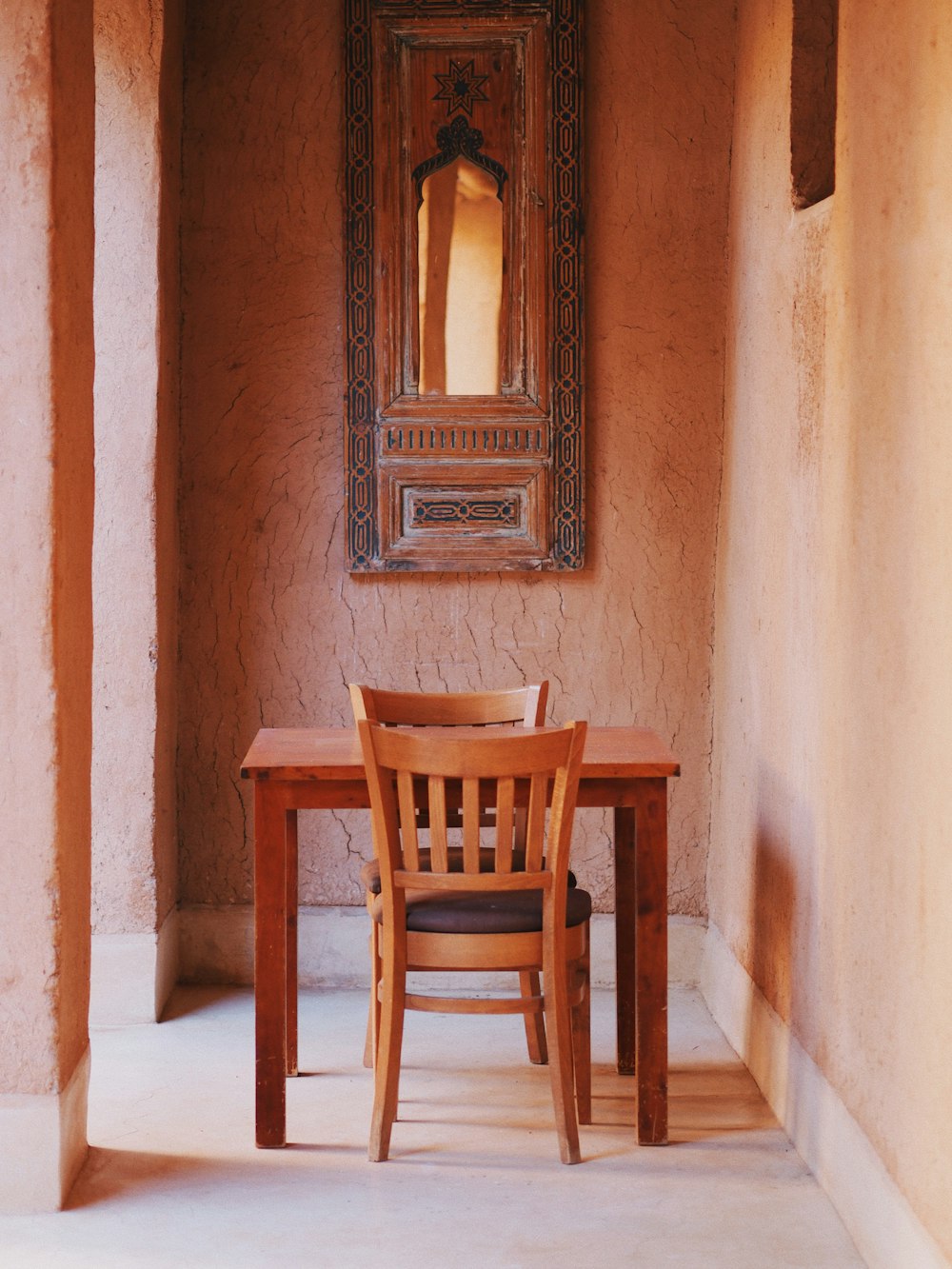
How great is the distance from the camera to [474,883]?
108 inches

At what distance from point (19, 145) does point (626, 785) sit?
1794 millimetres

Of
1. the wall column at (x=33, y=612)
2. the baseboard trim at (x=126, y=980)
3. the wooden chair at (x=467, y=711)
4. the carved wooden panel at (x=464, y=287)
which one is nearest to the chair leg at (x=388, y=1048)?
the wooden chair at (x=467, y=711)

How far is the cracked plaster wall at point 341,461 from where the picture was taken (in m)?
4.12

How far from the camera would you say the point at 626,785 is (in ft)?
9.64

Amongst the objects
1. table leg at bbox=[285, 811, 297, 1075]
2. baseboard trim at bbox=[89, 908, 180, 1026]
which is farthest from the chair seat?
baseboard trim at bbox=[89, 908, 180, 1026]

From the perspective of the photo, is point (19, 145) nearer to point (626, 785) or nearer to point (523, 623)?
point (626, 785)

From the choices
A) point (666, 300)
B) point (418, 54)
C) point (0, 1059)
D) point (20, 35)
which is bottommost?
point (0, 1059)

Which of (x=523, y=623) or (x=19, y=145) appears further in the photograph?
(x=523, y=623)

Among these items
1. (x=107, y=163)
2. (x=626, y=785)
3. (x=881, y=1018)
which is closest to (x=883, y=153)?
(x=626, y=785)

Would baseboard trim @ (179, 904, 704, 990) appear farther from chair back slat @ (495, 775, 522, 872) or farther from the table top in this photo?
chair back slat @ (495, 775, 522, 872)

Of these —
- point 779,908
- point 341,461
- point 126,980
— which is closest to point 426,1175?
point 779,908

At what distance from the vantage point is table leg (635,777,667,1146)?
2.93 meters

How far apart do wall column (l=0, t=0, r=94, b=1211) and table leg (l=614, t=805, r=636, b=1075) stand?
A: 1.37m

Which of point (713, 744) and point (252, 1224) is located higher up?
point (713, 744)
